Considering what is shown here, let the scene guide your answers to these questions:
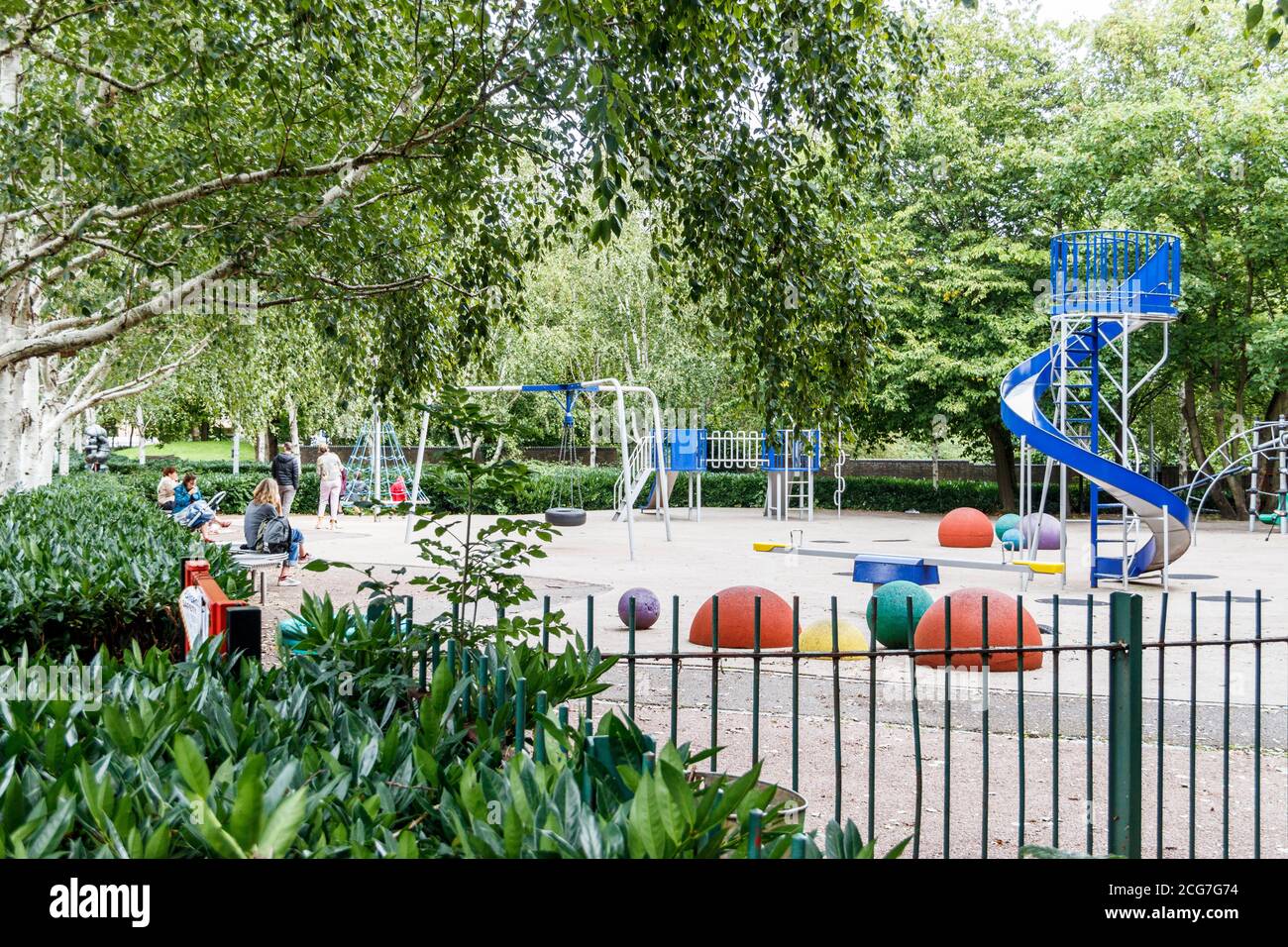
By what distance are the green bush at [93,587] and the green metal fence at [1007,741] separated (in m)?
2.30

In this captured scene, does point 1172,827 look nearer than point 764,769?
Yes

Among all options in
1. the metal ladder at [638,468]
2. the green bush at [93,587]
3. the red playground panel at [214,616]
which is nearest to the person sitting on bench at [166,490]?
the metal ladder at [638,468]

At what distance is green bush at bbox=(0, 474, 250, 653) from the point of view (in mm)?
5070

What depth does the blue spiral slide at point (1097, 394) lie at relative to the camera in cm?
1350

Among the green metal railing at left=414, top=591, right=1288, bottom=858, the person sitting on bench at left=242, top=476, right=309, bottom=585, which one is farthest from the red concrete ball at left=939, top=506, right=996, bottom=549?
the person sitting on bench at left=242, top=476, right=309, bottom=585

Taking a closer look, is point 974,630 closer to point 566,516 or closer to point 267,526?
point 267,526

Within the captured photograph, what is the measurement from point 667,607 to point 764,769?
6.83 meters

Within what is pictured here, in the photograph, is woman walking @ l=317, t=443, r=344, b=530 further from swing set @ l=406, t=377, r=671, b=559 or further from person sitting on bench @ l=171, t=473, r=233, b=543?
person sitting on bench @ l=171, t=473, r=233, b=543

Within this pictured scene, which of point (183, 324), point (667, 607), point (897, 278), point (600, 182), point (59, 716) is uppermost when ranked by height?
point (897, 278)

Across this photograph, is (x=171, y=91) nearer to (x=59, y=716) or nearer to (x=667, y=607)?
(x=667, y=607)

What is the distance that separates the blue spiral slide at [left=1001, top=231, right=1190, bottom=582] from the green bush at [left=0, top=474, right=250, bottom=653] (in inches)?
420

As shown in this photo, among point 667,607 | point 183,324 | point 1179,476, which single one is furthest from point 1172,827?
point 1179,476

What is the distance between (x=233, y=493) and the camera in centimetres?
2839
